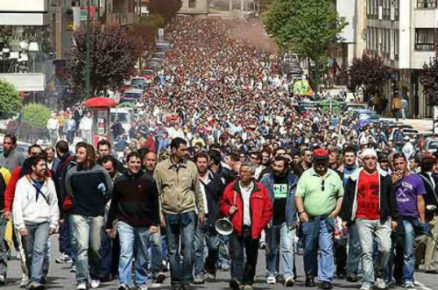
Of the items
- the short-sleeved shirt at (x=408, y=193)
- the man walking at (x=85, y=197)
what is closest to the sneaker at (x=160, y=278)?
the man walking at (x=85, y=197)

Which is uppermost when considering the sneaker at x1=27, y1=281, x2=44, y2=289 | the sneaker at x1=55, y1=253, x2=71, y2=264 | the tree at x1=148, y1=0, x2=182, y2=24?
the tree at x1=148, y1=0, x2=182, y2=24

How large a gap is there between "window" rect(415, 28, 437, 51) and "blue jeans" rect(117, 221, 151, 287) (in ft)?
229

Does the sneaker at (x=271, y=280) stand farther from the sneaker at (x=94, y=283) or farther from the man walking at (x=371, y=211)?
the sneaker at (x=94, y=283)

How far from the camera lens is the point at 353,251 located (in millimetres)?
19344

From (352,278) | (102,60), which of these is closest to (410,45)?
(102,60)

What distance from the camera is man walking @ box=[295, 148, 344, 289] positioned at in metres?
18.5

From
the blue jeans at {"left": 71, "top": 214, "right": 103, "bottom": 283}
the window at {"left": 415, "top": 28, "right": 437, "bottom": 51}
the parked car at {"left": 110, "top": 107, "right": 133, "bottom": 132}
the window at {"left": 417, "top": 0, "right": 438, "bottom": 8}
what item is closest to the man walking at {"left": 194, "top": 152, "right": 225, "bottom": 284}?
the blue jeans at {"left": 71, "top": 214, "right": 103, "bottom": 283}

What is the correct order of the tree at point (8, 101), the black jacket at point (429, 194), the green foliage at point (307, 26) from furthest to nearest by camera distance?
the green foliage at point (307, 26), the tree at point (8, 101), the black jacket at point (429, 194)

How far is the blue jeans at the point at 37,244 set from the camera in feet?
59.2

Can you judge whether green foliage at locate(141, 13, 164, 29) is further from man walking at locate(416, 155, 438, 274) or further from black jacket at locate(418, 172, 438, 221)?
black jacket at locate(418, 172, 438, 221)

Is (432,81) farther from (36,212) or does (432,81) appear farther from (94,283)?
(36,212)

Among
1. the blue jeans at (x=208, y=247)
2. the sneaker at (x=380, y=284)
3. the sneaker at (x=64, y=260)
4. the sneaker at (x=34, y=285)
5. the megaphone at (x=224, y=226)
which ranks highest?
the megaphone at (x=224, y=226)

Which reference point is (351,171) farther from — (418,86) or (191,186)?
(418,86)

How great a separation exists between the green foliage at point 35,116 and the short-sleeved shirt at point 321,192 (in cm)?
3908
